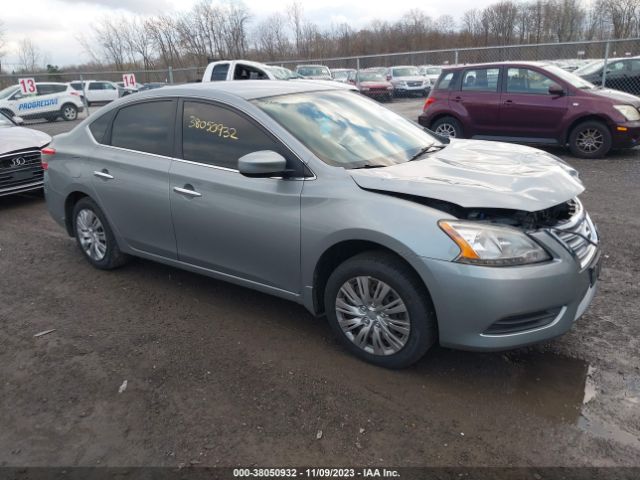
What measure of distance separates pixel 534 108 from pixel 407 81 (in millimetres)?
18285

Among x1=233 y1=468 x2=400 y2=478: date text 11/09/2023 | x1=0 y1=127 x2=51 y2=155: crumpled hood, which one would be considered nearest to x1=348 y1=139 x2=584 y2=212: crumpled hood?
x1=233 y1=468 x2=400 y2=478: date text 11/09/2023

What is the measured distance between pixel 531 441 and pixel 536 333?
0.58 m

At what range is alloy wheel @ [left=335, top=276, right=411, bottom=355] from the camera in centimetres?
303

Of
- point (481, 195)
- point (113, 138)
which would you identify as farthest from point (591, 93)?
point (113, 138)

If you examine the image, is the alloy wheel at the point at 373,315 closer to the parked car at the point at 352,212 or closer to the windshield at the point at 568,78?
the parked car at the point at 352,212

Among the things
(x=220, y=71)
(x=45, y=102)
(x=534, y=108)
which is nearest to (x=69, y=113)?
(x=45, y=102)

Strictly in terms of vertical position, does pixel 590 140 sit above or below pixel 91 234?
above

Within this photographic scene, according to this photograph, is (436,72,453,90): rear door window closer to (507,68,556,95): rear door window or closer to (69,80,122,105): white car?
(507,68,556,95): rear door window

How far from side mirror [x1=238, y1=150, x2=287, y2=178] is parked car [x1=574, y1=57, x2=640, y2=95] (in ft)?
48.3

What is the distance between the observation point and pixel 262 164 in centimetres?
318

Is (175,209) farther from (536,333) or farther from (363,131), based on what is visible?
(536,333)

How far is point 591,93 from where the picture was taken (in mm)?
8867

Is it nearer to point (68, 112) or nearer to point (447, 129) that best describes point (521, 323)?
point (447, 129)

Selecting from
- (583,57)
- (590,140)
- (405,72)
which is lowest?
(590,140)
